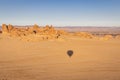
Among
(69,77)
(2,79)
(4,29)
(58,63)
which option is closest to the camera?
(2,79)

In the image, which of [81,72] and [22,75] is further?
[81,72]

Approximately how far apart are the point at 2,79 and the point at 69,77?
3.45 m

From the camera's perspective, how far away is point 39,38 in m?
36.1

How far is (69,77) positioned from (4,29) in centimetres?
4547

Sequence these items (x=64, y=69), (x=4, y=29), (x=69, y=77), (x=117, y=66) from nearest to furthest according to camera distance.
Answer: (x=69, y=77) → (x=64, y=69) → (x=117, y=66) → (x=4, y=29)

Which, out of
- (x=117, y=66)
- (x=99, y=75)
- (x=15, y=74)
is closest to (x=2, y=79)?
(x=15, y=74)

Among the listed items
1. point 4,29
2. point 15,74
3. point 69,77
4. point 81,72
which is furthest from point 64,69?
point 4,29

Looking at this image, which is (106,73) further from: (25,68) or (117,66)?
(25,68)

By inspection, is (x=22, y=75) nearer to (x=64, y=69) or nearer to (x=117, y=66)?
(x=64, y=69)

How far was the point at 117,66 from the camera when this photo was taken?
632 inches

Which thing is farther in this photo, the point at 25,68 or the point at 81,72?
the point at 25,68

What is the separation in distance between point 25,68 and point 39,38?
2106 cm

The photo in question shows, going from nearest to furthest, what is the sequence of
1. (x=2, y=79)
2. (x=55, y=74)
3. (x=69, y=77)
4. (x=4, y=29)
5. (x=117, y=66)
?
(x=2, y=79) < (x=69, y=77) < (x=55, y=74) < (x=117, y=66) < (x=4, y=29)

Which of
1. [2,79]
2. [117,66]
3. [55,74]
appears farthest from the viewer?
[117,66]
